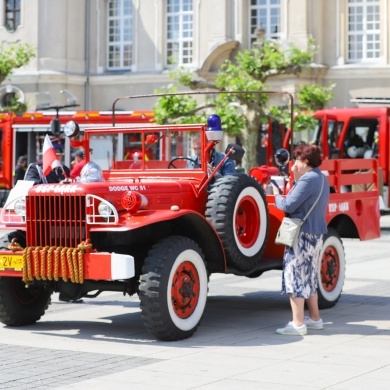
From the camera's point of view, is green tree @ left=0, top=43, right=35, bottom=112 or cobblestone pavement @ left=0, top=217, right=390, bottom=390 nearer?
cobblestone pavement @ left=0, top=217, right=390, bottom=390

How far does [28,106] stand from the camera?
141ft

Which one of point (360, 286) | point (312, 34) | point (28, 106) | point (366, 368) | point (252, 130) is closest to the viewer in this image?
point (366, 368)

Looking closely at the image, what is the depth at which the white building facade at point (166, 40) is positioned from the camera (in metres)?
40.1

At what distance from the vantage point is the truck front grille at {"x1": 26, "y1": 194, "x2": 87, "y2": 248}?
1053 cm

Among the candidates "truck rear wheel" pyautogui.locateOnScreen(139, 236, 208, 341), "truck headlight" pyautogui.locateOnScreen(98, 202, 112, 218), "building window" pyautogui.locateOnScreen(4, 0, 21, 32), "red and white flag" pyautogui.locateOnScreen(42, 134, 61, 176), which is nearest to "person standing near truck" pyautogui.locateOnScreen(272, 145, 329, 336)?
"truck rear wheel" pyautogui.locateOnScreen(139, 236, 208, 341)

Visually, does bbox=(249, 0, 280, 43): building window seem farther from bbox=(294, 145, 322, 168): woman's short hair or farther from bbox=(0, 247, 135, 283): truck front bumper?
bbox=(0, 247, 135, 283): truck front bumper

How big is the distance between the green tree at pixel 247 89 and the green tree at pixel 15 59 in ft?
32.4

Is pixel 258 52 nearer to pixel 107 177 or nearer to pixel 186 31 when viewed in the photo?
pixel 186 31

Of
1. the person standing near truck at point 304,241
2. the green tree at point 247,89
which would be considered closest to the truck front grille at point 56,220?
the person standing near truck at point 304,241

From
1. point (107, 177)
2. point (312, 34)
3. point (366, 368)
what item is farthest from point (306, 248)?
point (312, 34)

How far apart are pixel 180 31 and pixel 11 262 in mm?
33098

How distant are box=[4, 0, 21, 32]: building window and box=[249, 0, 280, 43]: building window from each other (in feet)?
28.9

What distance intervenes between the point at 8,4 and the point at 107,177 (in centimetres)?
3265

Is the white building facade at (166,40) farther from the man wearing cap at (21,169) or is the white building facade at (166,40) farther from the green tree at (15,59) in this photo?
the man wearing cap at (21,169)
